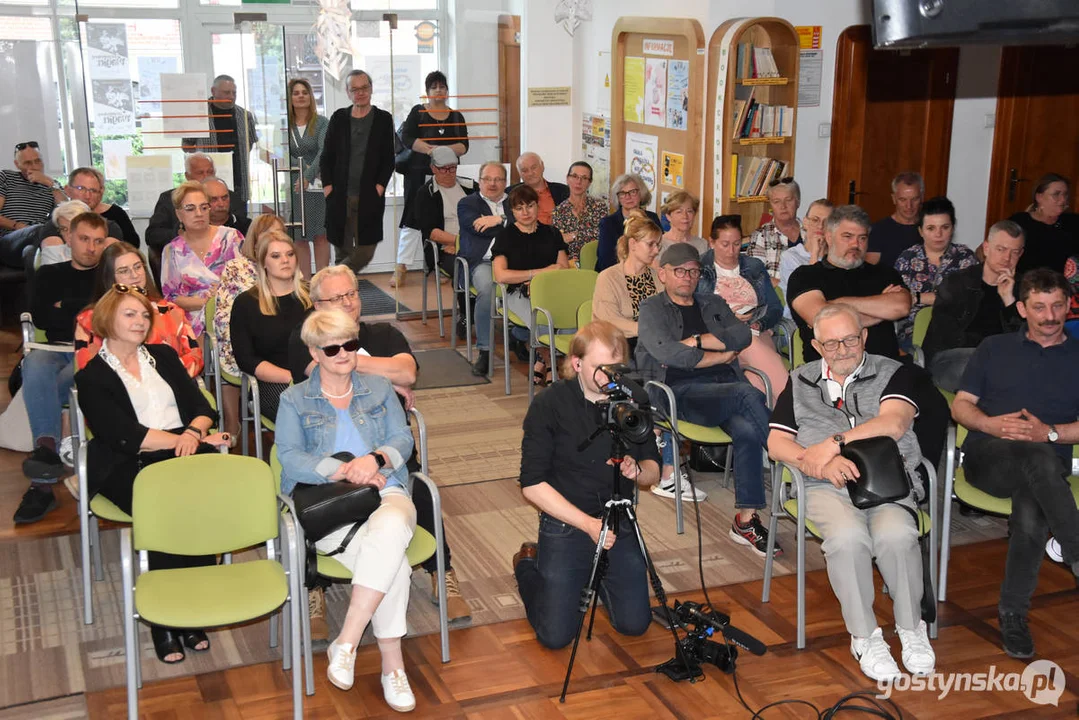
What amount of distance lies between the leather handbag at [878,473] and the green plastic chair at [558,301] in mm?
2466

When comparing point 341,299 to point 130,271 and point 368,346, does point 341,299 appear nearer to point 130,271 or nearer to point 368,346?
point 368,346

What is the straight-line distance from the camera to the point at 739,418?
Result: 4.70 meters

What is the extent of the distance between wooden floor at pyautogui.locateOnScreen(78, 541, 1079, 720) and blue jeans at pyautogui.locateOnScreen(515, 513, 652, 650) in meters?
0.08

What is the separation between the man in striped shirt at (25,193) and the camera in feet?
26.2

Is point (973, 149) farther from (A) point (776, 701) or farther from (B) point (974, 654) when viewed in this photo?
(A) point (776, 701)

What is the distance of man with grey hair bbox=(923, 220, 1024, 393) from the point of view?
505 centimetres

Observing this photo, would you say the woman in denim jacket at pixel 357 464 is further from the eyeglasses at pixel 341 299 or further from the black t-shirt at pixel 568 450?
the eyeglasses at pixel 341 299

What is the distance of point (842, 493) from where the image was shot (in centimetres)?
388

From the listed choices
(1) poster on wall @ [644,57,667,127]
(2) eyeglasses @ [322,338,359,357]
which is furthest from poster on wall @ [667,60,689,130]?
(2) eyeglasses @ [322,338,359,357]

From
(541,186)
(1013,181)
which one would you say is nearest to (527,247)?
(541,186)

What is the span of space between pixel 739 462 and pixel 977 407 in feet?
3.14

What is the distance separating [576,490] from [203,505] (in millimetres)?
1200

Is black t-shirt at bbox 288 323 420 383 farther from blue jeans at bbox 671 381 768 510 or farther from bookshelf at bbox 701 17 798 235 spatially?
bookshelf at bbox 701 17 798 235

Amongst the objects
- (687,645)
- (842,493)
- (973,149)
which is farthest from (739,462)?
(973,149)
